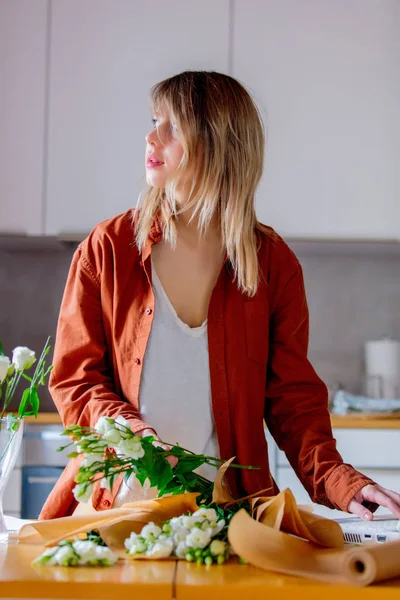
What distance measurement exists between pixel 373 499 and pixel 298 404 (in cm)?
31

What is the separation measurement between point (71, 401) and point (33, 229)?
1.58 meters

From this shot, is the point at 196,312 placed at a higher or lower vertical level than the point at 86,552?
higher

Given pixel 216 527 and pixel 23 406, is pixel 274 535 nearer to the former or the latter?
pixel 216 527

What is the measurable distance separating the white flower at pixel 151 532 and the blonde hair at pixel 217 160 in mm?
600

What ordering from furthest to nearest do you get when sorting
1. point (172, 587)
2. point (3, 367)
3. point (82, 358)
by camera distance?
point (82, 358), point (3, 367), point (172, 587)

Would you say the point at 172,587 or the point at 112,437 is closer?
the point at 172,587

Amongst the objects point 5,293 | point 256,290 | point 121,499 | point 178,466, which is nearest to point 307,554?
point 178,466

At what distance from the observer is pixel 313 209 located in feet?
9.01

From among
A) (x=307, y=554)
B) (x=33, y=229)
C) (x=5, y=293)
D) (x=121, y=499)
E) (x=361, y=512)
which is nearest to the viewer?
(x=307, y=554)

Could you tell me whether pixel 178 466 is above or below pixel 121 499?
above

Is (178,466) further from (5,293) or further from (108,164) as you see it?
(5,293)

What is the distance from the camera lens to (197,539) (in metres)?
0.82

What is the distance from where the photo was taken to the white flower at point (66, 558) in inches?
31.0

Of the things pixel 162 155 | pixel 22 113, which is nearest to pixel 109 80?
pixel 22 113
